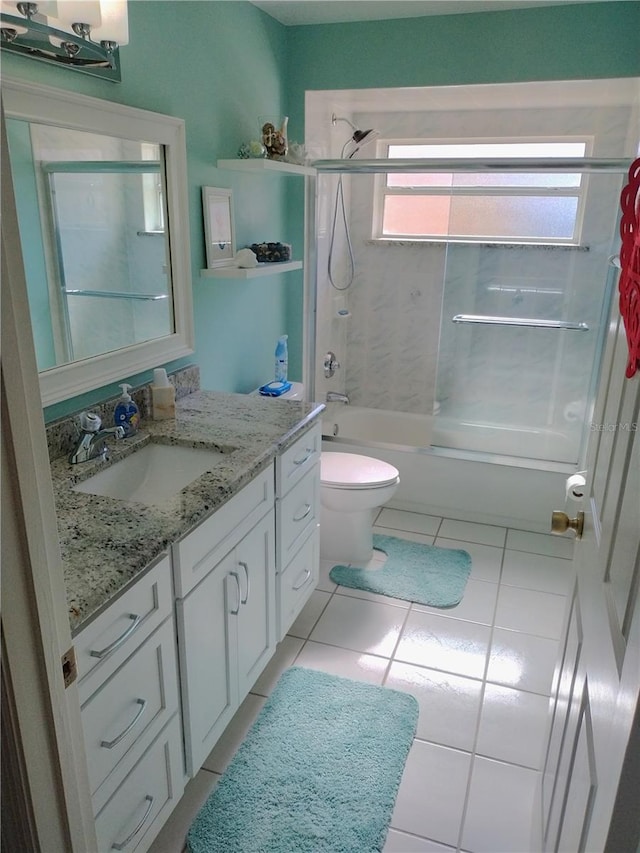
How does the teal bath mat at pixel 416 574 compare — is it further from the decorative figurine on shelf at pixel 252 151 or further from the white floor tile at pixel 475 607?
the decorative figurine on shelf at pixel 252 151

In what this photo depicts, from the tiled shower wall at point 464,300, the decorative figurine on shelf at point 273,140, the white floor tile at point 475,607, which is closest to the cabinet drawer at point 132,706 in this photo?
the white floor tile at point 475,607

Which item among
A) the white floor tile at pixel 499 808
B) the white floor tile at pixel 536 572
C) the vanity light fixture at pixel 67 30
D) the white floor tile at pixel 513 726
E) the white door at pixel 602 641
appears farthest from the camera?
the white floor tile at pixel 536 572

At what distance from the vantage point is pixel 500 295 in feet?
12.4

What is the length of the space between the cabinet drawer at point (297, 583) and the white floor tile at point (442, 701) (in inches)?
16.4

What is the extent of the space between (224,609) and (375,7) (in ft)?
8.62

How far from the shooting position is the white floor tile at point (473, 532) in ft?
10.6

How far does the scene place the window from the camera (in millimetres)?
3578

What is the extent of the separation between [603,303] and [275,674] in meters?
2.57

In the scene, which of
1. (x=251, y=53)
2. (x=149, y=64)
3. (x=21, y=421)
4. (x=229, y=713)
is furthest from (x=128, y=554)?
(x=251, y=53)

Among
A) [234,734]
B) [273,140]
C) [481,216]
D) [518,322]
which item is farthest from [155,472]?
[481,216]

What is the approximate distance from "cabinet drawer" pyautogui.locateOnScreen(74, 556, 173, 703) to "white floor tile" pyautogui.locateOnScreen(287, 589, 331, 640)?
1126 mm

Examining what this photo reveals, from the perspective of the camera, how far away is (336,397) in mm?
3975

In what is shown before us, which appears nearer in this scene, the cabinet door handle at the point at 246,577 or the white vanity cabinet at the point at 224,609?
the white vanity cabinet at the point at 224,609

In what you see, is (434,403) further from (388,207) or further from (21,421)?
(21,421)
